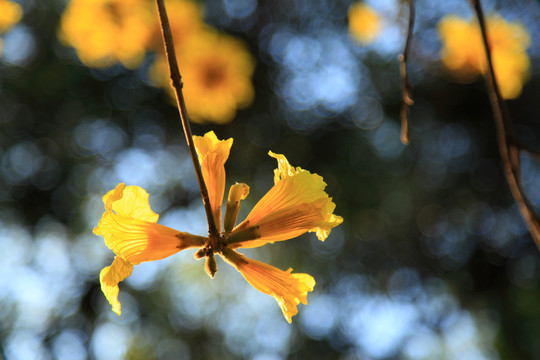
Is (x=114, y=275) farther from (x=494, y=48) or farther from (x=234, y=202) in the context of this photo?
(x=494, y=48)

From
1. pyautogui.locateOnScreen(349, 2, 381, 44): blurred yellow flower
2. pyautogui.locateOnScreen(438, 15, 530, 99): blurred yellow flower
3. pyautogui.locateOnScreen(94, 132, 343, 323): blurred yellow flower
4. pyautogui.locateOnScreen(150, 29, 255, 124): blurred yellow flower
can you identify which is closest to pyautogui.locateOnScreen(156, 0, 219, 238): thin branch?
pyautogui.locateOnScreen(94, 132, 343, 323): blurred yellow flower

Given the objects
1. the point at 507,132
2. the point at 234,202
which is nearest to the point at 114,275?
the point at 234,202

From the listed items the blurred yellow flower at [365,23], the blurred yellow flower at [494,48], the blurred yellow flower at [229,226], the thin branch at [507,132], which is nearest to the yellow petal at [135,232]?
the blurred yellow flower at [229,226]

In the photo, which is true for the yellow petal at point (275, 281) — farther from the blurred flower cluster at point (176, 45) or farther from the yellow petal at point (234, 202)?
the blurred flower cluster at point (176, 45)

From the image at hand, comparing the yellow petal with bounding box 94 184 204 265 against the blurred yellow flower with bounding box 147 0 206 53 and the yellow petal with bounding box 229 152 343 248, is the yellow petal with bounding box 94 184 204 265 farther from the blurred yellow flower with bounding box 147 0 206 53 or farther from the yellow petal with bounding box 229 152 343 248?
the blurred yellow flower with bounding box 147 0 206 53

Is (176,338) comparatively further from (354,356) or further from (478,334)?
(478,334)
